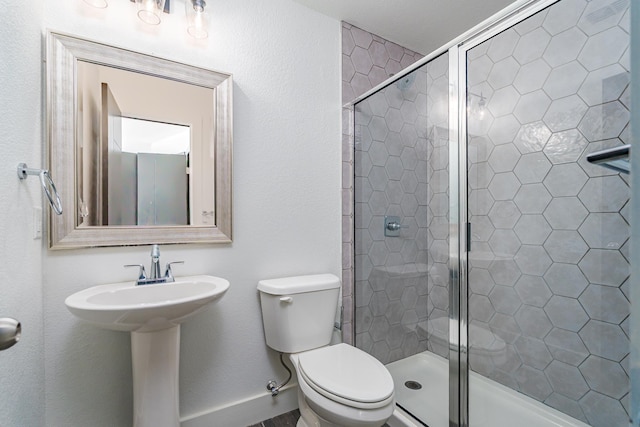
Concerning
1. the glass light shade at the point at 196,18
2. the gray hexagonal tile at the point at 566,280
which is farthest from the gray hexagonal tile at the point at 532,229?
the glass light shade at the point at 196,18

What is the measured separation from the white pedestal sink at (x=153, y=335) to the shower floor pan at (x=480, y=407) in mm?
1087

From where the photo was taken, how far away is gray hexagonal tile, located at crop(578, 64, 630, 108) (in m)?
1.18

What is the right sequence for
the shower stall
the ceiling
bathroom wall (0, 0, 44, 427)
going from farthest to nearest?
the ceiling
the shower stall
bathroom wall (0, 0, 44, 427)

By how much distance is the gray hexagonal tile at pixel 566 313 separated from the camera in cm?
133

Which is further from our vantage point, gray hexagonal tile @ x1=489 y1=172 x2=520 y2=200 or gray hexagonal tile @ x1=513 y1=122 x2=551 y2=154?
gray hexagonal tile @ x1=489 y1=172 x2=520 y2=200

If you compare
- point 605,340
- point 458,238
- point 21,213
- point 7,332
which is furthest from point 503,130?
point 21,213

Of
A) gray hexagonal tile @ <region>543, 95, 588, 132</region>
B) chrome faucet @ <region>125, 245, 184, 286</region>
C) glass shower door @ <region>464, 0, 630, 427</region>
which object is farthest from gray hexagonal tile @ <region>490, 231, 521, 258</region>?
chrome faucet @ <region>125, 245, 184, 286</region>

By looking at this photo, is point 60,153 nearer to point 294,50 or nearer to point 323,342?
point 294,50

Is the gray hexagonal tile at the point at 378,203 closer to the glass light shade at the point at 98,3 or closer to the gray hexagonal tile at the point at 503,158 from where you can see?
the gray hexagonal tile at the point at 503,158

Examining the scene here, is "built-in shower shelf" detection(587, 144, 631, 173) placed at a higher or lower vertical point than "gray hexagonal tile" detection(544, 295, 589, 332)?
higher

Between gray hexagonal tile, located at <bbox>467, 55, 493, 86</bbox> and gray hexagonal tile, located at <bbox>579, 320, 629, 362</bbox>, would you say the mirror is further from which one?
gray hexagonal tile, located at <bbox>579, 320, 629, 362</bbox>

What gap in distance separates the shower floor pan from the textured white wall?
0.71 metres

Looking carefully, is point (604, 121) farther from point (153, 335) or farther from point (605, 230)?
point (153, 335)

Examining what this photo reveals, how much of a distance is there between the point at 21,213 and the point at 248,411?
132 centimetres
